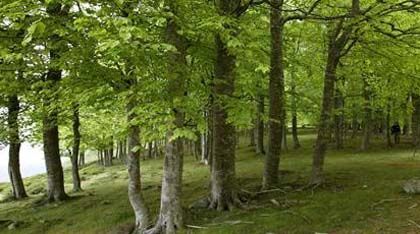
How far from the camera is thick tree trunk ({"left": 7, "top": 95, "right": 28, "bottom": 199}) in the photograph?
2612 cm

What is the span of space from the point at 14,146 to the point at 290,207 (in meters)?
19.5

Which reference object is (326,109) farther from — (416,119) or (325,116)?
(416,119)

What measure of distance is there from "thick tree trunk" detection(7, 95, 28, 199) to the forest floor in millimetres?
1125

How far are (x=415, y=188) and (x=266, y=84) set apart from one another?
11886 mm

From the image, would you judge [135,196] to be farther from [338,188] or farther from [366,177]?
[366,177]

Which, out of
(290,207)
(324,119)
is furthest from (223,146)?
(324,119)

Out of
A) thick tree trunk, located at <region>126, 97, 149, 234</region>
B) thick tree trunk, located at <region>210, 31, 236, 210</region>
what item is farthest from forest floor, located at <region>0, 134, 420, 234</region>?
thick tree trunk, located at <region>126, 97, 149, 234</region>

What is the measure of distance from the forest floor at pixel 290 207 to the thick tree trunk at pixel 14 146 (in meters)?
1.13

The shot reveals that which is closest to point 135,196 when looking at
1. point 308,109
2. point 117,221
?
point 117,221

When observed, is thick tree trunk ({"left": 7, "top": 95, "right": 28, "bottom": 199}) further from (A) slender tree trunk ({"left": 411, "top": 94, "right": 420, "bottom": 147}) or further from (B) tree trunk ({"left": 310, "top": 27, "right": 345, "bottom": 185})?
(A) slender tree trunk ({"left": 411, "top": 94, "right": 420, "bottom": 147})

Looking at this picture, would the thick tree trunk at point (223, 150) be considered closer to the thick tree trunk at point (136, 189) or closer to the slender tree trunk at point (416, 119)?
the thick tree trunk at point (136, 189)

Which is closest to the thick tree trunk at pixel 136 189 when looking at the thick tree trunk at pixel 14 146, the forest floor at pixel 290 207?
the forest floor at pixel 290 207

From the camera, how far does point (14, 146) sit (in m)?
29.0

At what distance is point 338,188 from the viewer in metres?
19.0
